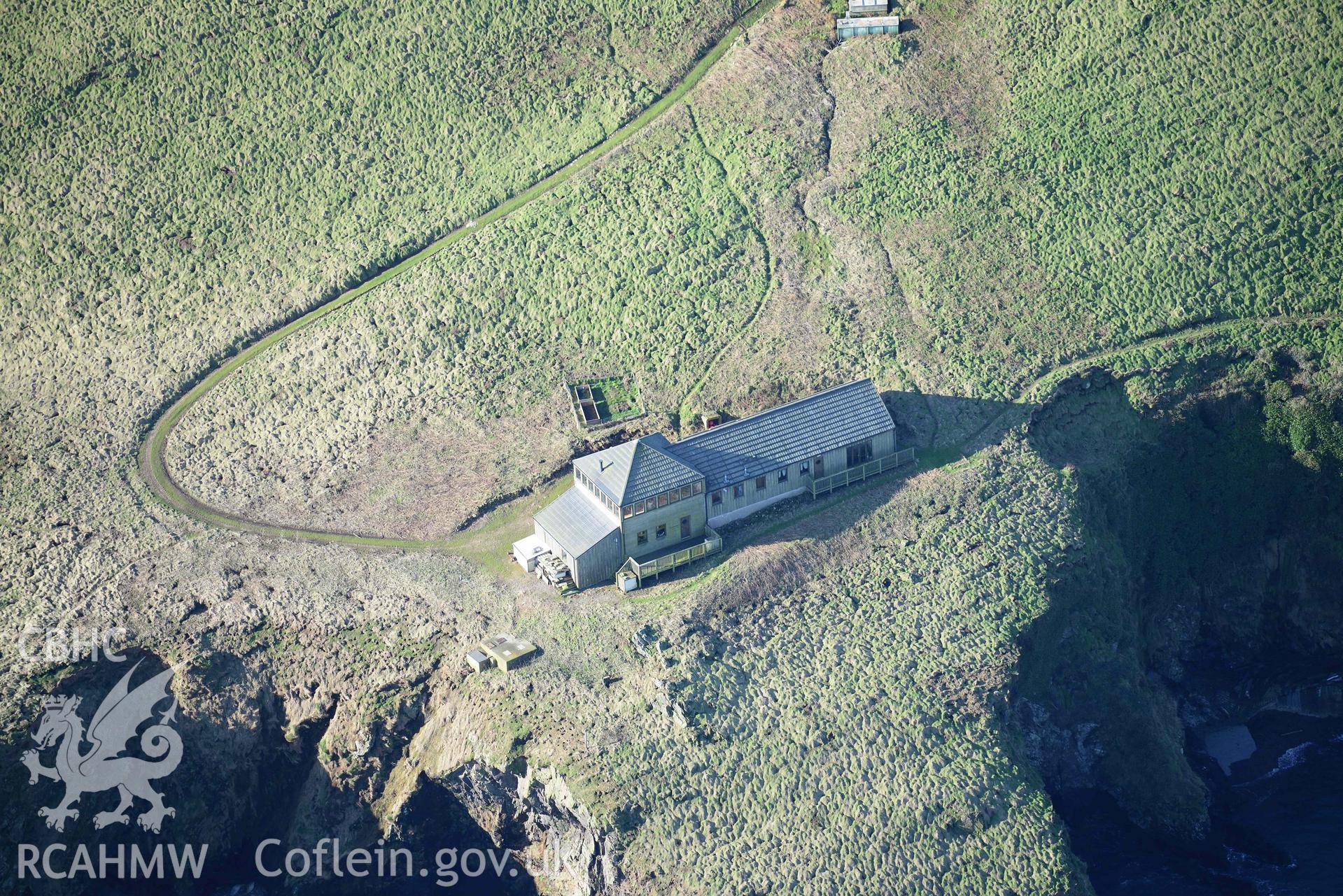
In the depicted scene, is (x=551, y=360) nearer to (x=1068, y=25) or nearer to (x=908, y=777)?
(x=908, y=777)

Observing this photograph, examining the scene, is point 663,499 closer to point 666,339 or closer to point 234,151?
point 666,339

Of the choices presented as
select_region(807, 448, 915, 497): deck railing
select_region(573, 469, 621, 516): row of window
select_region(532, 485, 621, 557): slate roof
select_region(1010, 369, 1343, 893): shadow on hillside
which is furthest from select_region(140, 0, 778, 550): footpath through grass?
select_region(1010, 369, 1343, 893): shadow on hillside

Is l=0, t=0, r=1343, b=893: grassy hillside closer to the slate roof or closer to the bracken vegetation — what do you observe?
the bracken vegetation

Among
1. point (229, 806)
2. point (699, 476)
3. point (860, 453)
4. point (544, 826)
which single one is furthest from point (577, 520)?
point (229, 806)

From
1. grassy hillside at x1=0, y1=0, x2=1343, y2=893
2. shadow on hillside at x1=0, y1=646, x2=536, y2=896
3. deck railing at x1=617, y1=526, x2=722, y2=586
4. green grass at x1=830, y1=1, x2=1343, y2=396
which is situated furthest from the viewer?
green grass at x1=830, y1=1, x2=1343, y2=396

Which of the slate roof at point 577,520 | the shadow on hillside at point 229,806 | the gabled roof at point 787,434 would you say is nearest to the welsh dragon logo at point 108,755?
the shadow on hillside at point 229,806
